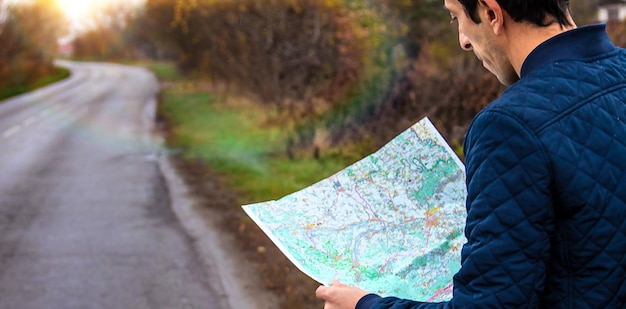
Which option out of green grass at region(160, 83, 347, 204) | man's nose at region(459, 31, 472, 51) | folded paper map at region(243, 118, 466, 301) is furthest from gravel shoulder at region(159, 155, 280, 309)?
man's nose at region(459, 31, 472, 51)

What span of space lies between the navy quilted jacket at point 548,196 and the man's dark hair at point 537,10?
0.07m

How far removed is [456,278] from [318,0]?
11.4 m

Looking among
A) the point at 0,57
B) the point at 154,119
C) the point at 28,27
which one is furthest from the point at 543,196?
the point at 28,27

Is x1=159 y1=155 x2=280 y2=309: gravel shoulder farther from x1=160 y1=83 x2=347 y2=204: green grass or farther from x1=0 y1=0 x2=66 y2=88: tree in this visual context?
x1=0 y1=0 x2=66 y2=88: tree

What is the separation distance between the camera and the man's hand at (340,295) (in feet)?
5.19

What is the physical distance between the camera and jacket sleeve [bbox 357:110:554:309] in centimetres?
131

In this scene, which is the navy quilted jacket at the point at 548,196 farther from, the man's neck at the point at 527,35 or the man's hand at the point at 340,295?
the man's hand at the point at 340,295

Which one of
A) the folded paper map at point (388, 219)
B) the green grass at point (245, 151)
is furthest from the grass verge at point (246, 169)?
the folded paper map at point (388, 219)

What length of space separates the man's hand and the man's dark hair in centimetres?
63

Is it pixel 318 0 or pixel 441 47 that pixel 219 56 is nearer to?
pixel 441 47

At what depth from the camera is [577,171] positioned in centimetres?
132

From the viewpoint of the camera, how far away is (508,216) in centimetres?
131

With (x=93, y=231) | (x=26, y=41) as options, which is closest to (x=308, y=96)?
(x=93, y=231)

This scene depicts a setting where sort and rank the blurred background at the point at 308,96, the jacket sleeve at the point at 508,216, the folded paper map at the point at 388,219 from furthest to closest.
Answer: the blurred background at the point at 308,96 < the folded paper map at the point at 388,219 < the jacket sleeve at the point at 508,216
